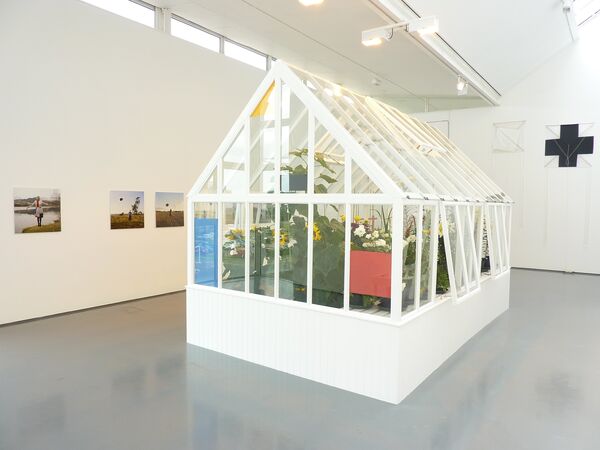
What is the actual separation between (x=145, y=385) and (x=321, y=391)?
169cm

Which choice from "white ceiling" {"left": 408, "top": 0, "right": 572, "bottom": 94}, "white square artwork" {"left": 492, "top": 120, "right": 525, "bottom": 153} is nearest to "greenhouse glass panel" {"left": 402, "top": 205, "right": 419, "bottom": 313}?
"white ceiling" {"left": 408, "top": 0, "right": 572, "bottom": 94}

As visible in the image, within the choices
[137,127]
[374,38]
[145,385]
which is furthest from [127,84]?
[145,385]

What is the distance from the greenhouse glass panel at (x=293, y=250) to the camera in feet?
14.2

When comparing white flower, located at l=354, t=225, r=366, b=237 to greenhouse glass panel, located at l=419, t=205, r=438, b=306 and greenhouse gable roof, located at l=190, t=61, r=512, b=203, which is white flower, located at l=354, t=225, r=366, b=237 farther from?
greenhouse glass panel, located at l=419, t=205, r=438, b=306

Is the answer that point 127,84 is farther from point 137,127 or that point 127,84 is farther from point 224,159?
point 224,159

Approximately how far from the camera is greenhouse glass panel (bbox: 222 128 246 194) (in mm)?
4836

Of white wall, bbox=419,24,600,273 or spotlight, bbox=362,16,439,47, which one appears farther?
white wall, bbox=419,24,600,273

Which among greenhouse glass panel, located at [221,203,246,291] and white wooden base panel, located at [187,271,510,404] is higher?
greenhouse glass panel, located at [221,203,246,291]

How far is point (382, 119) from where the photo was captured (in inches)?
215

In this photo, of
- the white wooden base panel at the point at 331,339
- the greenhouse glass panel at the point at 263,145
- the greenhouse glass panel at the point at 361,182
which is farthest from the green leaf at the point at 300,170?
the white wooden base panel at the point at 331,339

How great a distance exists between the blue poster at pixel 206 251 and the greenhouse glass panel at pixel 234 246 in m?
0.14

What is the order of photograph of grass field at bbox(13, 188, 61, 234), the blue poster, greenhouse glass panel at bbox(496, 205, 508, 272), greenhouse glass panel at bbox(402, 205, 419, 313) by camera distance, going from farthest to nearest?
greenhouse glass panel at bbox(496, 205, 508, 272), photograph of grass field at bbox(13, 188, 61, 234), the blue poster, greenhouse glass panel at bbox(402, 205, 419, 313)

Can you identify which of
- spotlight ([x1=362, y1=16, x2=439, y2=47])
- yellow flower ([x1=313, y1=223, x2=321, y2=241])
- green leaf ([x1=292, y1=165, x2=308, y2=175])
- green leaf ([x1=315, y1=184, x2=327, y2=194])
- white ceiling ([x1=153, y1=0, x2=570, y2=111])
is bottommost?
yellow flower ([x1=313, y1=223, x2=321, y2=241])

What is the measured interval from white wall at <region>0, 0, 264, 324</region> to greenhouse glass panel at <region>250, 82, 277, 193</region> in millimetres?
3405
